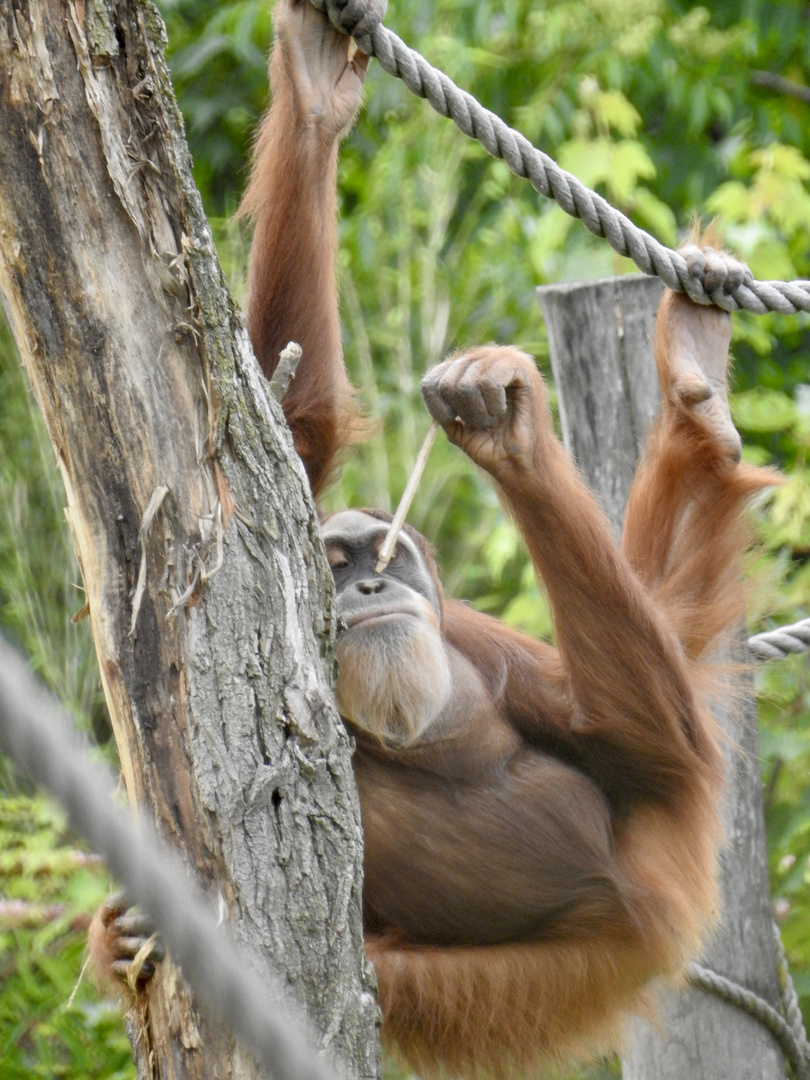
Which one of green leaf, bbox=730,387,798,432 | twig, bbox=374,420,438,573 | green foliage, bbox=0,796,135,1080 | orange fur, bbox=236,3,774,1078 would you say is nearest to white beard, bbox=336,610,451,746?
orange fur, bbox=236,3,774,1078

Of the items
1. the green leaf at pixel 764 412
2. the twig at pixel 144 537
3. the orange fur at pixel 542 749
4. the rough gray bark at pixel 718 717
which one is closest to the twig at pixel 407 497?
the orange fur at pixel 542 749

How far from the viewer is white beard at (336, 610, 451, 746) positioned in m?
2.52

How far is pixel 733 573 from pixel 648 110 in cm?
411

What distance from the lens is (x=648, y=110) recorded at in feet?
20.9

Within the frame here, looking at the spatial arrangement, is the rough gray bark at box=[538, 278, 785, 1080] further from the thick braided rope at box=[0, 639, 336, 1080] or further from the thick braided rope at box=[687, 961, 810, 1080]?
the thick braided rope at box=[0, 639, 336, 1080]

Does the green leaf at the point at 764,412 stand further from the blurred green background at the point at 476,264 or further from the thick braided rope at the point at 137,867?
the thick braided rope at the point at 137,867

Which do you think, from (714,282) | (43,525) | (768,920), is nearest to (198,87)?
(43,525)

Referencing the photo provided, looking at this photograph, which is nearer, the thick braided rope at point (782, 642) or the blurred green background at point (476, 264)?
the thick braided rope at point (782, 642)

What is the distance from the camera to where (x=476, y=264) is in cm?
639

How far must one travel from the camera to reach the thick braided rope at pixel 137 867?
0.75 m

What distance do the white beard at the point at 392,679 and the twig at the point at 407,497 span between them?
14 centimetres

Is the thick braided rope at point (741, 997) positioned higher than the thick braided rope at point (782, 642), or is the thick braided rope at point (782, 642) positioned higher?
the thick braided rope at point (782, 642)

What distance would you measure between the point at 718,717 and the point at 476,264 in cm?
371

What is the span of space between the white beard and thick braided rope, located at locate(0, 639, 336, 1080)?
62.2 inches
